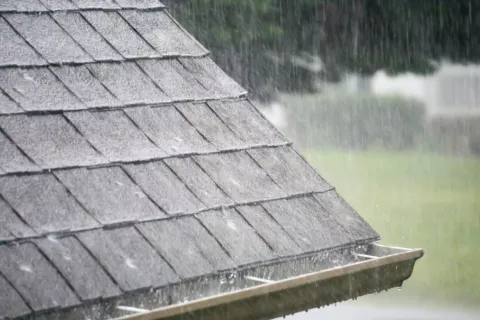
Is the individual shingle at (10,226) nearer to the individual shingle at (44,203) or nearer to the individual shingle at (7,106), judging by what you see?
the individual shingle at (44,203)

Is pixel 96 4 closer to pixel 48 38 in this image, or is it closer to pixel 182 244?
pixel 48 38

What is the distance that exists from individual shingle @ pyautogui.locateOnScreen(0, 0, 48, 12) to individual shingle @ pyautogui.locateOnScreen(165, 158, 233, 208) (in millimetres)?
615

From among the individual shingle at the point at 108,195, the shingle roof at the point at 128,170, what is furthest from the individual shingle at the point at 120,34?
the individual shingle at the point at 108,195

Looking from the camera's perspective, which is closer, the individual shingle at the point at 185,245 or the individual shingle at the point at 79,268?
the individual shingle at the point at 79,268

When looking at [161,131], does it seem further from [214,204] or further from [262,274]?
[262,274]

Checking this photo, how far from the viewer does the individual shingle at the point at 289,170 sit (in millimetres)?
1860

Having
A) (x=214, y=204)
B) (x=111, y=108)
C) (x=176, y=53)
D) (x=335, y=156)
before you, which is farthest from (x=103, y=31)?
(x=335, y=156)

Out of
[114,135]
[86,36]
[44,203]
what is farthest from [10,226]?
[86,36]

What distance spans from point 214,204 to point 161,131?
26 cm

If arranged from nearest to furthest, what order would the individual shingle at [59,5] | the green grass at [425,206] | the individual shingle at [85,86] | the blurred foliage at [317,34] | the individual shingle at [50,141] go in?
1. the individual shingle at [50,141]
2. the individual shingle at [85,86]
3. the individual shingle at [59,5]
4. the blurred foliage at [317,34]
5. the green grass at [425,206]

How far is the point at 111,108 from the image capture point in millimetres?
1799

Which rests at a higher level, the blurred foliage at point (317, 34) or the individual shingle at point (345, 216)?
the blurred foliage at point (317, 34)

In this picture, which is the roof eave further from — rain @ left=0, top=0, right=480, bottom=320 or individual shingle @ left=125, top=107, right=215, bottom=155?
individual shingle @ left=125, top=107, right=215, bottom=155

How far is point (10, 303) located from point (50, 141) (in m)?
0.49
